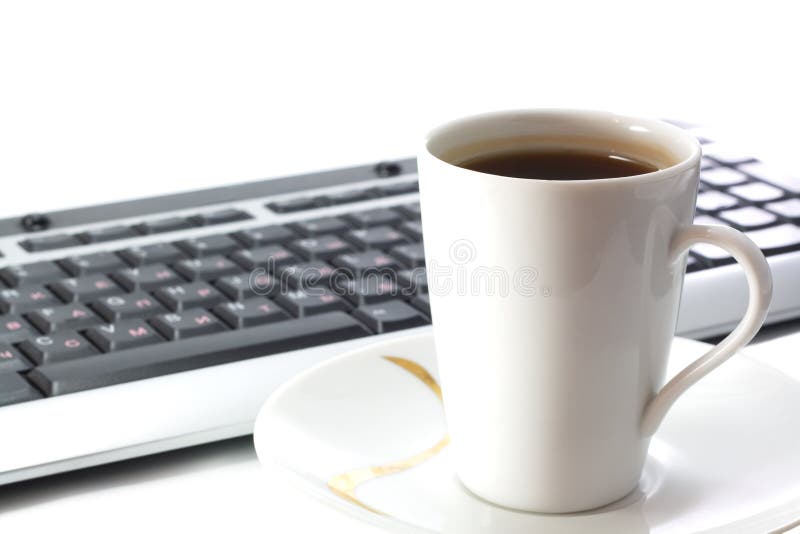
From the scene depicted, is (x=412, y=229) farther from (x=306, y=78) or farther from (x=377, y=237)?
(x=306, y=78)

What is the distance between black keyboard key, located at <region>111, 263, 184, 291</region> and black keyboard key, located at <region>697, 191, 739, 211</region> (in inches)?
11.1

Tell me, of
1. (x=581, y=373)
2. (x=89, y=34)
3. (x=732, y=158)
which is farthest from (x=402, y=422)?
(x=89, y=34)

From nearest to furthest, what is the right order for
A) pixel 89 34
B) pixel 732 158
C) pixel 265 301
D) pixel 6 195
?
1. pixel 265 301
2. pixel 732 158
3. pixel 6 195
4. pixel 89 34

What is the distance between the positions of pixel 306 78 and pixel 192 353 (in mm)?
598

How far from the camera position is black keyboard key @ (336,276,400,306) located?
0.53 metres

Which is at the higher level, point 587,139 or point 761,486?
point 587,139

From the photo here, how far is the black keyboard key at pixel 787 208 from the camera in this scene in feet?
2.01

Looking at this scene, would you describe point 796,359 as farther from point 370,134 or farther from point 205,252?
point 370,134

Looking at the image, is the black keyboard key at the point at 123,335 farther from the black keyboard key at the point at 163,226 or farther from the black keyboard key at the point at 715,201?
the black keyboard key at the point at 715,201

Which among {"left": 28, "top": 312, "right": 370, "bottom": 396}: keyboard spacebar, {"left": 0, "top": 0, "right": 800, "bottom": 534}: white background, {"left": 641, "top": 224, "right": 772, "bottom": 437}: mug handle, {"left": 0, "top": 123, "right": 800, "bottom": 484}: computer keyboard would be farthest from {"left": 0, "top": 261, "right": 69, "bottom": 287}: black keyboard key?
{"left": 641, "top": 224, "right": 772, "bottom": 437}: mug handle

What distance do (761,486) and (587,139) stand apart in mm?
144

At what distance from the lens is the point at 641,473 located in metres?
0.43

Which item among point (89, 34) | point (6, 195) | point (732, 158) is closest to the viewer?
point (732, 158)

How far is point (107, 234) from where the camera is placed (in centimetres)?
62
